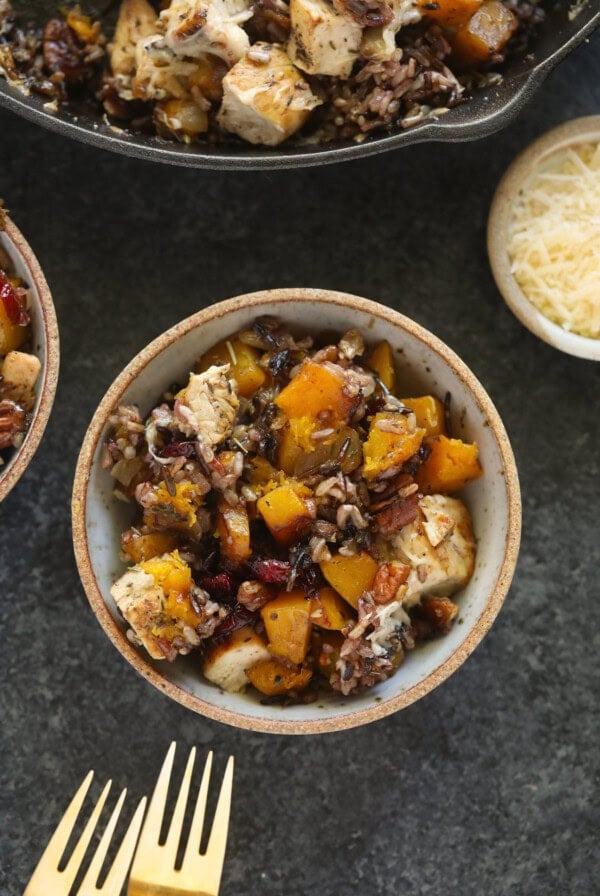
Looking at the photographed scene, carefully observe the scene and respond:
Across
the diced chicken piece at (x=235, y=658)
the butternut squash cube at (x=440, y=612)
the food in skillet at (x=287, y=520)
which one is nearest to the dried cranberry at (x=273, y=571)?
the food in skillet at (x=287, y=520)

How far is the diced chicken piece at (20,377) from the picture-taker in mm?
2346

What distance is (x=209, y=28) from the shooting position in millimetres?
2311

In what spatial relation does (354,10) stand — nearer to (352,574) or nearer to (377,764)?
(352,574)

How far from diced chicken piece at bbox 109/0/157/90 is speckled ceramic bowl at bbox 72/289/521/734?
2.33ft

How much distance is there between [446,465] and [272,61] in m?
1.06

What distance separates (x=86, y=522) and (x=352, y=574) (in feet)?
2.11

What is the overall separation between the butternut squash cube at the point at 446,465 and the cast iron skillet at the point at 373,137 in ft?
2.37

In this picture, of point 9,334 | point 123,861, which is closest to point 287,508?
point 9,334

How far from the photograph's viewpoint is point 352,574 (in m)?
2.25

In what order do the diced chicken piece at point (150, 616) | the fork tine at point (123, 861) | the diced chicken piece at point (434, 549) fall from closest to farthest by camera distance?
the diced chicken piece at point (150, 616) → the diced chicken piece at point (434, 549) → the fork tine at point (123, 861)

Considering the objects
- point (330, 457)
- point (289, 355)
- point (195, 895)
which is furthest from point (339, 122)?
point (195, 895)

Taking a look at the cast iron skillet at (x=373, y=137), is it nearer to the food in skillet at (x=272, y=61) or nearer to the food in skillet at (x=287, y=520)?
the food in skillet at (x=272, y=61)

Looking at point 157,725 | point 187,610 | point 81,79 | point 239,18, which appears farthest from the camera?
point 157,725

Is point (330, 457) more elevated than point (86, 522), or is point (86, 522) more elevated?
point (330, 457)
